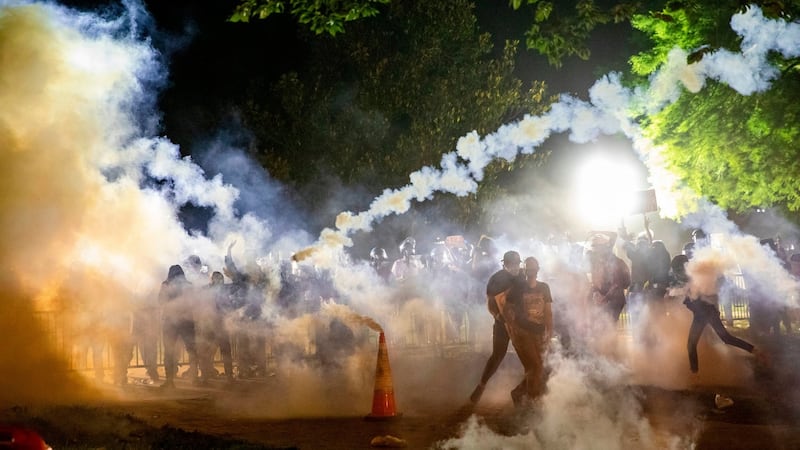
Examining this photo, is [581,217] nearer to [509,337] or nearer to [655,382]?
[655,382]

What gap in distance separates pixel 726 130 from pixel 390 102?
376 inches

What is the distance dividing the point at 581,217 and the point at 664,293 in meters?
11.4

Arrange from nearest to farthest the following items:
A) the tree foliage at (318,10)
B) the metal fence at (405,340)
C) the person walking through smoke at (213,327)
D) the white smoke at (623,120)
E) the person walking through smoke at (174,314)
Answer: the tree foliage at (318,10)
the metal fence at (405,340)
the person walking through smoke at (174,314)
the person walking through smoke at (213,327)
the white smoke at (623,120)

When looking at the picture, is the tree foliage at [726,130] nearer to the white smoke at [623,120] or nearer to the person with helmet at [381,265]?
the white smoke at [623,120]

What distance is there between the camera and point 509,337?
32.5 feet

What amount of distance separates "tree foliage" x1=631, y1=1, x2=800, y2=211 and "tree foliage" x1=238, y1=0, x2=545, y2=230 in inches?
200

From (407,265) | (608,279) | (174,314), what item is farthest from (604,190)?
(174,314)

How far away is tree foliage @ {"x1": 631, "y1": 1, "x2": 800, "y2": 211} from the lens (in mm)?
15328

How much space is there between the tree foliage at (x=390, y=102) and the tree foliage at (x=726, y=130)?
508 cm

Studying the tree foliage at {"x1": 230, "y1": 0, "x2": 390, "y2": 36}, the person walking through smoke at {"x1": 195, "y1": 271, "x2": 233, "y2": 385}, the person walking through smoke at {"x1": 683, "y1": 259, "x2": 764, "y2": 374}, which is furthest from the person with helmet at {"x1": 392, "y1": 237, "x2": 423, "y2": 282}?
the tree foliage at {"x1": 230, "y1": 0, "x2": 390, "y2": 36}

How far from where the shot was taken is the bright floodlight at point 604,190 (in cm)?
1769

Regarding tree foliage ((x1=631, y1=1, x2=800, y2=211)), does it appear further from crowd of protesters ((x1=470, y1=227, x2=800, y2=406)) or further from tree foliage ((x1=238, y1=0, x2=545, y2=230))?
tree foliage ((x1=238, y1=0, x2=545, y2=230))

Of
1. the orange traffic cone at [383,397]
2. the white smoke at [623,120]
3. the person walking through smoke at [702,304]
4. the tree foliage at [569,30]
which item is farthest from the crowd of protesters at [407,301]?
the tree foliage at [569,30]

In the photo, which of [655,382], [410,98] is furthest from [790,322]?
[410,98]
